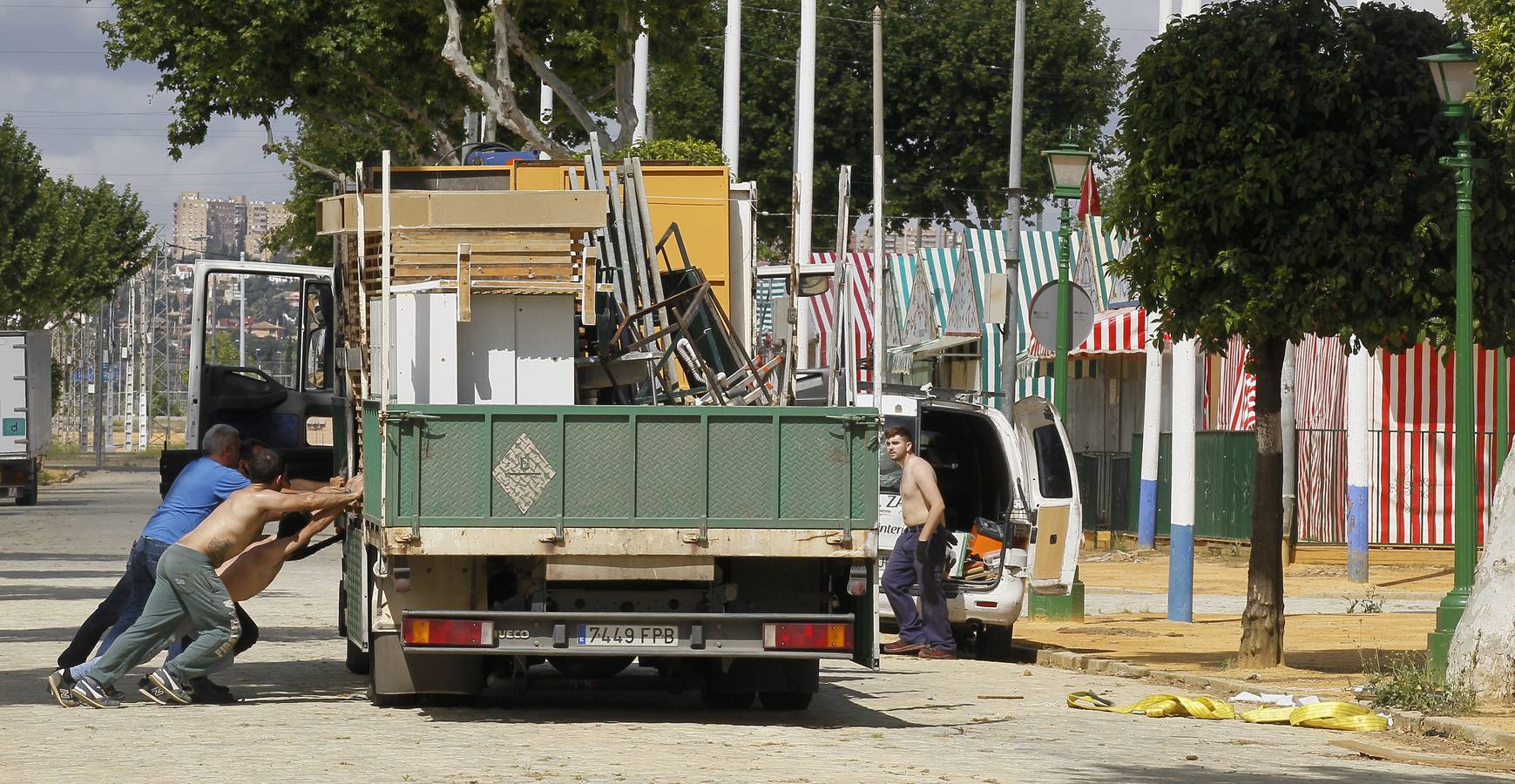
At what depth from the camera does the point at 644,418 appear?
11.0 m

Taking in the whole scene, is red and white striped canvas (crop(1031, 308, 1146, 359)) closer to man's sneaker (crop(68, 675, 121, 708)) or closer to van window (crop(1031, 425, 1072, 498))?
van window (crop(1031, 425, 1072, 498))

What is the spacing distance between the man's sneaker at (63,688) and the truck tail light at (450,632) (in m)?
2.15

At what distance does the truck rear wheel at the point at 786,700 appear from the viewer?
12000 millimetres

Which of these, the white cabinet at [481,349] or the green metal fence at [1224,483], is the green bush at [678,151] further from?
the white cabinet at [481,349]

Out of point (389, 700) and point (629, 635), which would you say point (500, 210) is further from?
point (389, 700)

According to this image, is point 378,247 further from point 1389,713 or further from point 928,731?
point 1389,713

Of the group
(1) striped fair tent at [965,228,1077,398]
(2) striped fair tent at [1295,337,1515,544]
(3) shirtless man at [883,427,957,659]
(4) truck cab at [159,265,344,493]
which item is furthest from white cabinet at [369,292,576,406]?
(1) striped fair tent at [965,228,1077,398]

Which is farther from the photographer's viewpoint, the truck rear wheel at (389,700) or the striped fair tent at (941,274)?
the striped fair tent at (941,274)

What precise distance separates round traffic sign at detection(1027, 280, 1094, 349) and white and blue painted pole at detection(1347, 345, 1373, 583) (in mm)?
5952

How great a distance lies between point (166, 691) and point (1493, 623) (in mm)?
7150

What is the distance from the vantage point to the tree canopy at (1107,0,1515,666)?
13539mm

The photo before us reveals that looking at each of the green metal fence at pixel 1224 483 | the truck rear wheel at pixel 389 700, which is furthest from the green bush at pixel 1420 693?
the green metal fence at pixel 1224 483

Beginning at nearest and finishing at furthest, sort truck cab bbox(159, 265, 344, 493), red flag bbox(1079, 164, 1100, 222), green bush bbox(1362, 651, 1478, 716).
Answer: green bush bbox(1362, 651, 1478, 716) → truck cab bbox(159, 265, 344, 493) → red flag bbox(1079, 164, 1100, 222)

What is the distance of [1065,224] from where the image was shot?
66.5 ft
